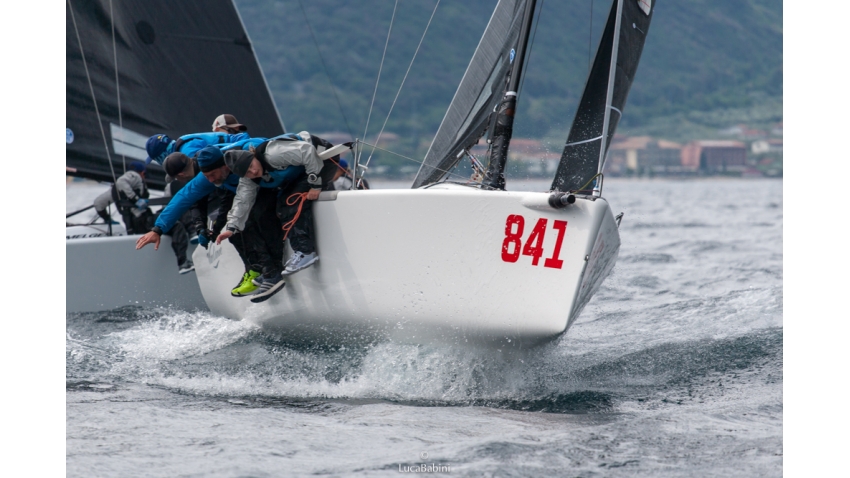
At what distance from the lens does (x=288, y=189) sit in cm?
407

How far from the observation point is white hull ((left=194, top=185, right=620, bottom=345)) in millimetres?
3314

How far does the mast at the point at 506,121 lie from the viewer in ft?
12.6

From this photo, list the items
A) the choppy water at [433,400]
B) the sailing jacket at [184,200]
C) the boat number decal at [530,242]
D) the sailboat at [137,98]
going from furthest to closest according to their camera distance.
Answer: the sailboat at [137,98]
the sailing jacket at [184,200]
the boat number decal at [530,242]
the choppy water at [433,400]

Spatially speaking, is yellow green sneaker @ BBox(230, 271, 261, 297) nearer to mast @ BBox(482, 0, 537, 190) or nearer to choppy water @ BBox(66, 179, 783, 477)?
choppy water @ BBox(66, 179, 783, 477)

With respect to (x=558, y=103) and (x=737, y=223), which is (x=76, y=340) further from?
(x=558, y=103)

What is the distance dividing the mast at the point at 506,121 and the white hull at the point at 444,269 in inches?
10.3

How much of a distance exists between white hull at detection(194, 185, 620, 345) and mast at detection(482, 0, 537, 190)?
0.86 ft

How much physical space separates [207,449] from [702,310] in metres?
3.57

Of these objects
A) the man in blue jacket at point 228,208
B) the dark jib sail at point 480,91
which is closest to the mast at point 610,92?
the dark jib sail at point 480,91

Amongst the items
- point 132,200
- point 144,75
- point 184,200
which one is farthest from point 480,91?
point 144,75

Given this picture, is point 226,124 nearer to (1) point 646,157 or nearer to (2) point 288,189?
(2) point 288,189

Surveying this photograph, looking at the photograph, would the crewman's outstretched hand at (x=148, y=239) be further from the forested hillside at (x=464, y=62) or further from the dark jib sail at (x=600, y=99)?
the forested hillside at (x=464, y=62)

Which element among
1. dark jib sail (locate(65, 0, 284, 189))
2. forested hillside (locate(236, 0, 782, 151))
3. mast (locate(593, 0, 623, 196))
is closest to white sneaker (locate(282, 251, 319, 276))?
mast (locate(593, 0, 623, 196))

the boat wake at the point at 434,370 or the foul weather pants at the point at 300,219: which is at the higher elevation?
the foul weather pants at the point at 300,219
